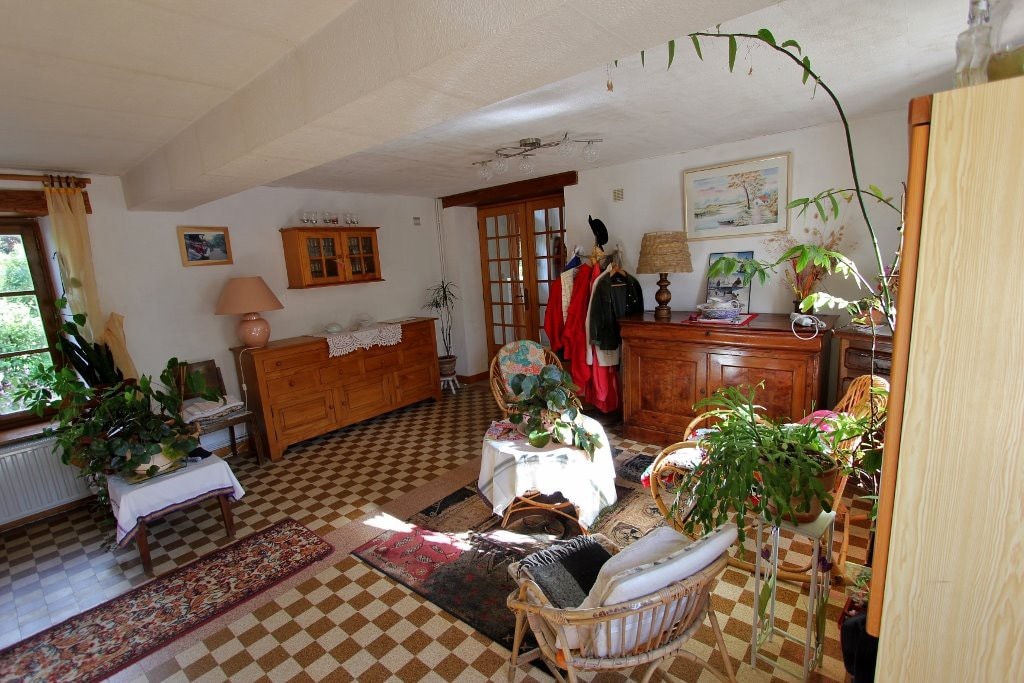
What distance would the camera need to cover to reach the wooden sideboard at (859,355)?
2.70 meters

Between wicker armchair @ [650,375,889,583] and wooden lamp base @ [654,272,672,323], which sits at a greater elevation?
wooden lamp base @ [654,272,672,323]

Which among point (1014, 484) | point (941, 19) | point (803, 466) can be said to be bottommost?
point (803, 466)

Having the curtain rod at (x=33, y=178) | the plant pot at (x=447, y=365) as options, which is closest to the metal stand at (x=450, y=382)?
the plant pot at (x=447, y=365)

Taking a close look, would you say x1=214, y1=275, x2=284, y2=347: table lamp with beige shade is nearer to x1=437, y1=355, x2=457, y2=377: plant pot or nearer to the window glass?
the window glass

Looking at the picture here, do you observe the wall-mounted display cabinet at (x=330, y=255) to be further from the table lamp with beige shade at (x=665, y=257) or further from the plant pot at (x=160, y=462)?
the table lamp with beige shade at (x=665, y=257)

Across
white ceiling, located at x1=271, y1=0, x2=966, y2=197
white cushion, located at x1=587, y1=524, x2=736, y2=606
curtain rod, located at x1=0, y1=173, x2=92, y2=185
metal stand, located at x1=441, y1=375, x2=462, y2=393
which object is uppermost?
white ceiling, located at x1=271, y1=0, x2=966, y2=197

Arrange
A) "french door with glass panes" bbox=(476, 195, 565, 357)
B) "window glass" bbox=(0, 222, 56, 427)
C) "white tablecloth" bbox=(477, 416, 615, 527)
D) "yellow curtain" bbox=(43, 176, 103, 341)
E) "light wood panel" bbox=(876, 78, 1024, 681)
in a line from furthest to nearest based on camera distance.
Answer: "french door with glass panes" bbox=(476, 195, 565, 357)
"window glass" bbox=(0, 222, 56, 427)
"yellow curtain" bbox=(43, 176, 103, 341)
"white tablecloth" bbox=(477, 416, 615, 527)
"light wood panel" bbox=(876, 78, 1024, 681)

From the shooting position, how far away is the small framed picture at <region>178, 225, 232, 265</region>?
3777 mm

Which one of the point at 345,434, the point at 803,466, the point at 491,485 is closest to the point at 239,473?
the point at 345,434

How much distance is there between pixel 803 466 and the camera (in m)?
1.39

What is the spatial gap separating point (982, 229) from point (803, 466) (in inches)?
33.3

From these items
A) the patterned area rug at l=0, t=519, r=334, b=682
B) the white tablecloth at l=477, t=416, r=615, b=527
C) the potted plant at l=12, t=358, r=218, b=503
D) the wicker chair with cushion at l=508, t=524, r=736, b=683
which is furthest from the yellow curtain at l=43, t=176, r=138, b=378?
the wicker chair with cushion at l=508, t=524, r=736, b=683

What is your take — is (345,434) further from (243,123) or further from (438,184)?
(243,123)

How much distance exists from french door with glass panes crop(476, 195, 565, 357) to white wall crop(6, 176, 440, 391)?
3.44 feet
